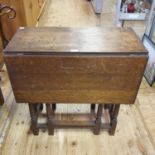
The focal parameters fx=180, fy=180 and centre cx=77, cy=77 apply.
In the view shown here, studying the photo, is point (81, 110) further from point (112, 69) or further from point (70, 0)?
point (70, 0)

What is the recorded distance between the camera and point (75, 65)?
1103 millimetres

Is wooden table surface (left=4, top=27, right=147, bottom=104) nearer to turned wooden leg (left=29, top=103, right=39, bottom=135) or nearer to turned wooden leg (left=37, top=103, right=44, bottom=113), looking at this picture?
turned wooden leg (left=29, top=103, right=39, bottom=135)

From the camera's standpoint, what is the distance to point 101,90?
4.00 feet

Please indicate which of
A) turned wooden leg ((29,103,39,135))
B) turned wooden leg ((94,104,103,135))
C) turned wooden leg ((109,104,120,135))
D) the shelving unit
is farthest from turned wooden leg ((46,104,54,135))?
the shelving unit

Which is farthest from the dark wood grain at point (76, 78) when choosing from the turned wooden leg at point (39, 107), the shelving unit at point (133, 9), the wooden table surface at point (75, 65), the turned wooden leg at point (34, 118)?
the shelving unit at point (133, 9)

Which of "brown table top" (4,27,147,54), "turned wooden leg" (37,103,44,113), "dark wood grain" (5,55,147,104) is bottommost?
"turned wooden leg" (37,103,44,113)

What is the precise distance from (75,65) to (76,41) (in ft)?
0.69

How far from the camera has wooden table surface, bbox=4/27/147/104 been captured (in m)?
1.08

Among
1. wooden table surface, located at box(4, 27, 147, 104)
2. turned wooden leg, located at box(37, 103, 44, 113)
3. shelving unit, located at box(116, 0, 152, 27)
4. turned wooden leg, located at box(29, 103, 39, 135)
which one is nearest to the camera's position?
wooden table surface, located at box(4, 27, 147, 104)

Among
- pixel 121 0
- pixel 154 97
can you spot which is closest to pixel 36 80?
pixel 154 97

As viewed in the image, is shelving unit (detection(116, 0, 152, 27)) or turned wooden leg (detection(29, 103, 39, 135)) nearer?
turned wooden leg (detection(29, 103, 39, 135))

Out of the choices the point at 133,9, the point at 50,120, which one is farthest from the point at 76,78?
the point at 133,9

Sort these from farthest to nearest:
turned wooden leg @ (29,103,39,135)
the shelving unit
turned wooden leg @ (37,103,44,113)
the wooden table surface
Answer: the shelving unit < turned wooden leg @ (37,103,44,113) < turned wooden leg @ (29,103,39,135) < the wooden table surface

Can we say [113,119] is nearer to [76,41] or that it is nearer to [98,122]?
[98,122]
